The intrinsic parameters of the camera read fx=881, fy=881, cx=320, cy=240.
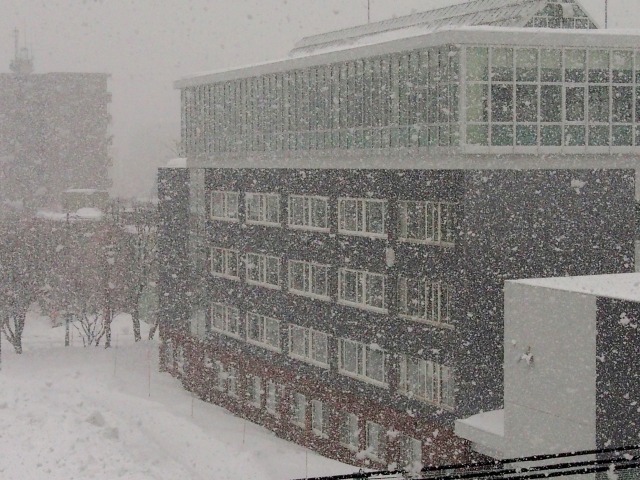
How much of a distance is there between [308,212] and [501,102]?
10624 mm

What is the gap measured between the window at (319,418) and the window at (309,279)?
4.42m

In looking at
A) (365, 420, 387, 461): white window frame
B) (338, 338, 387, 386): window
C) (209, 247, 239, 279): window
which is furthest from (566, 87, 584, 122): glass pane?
(209, 247, 239, 279): window

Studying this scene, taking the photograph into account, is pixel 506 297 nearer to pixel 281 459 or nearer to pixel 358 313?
pixel 358 313

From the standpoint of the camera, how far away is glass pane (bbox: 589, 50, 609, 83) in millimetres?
28281

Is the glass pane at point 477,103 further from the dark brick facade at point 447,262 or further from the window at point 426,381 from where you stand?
the window at point 426,381

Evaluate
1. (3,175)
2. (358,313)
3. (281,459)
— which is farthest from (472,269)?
(3,175)

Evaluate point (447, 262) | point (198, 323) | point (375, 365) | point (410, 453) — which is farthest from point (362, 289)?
point (198, 323)

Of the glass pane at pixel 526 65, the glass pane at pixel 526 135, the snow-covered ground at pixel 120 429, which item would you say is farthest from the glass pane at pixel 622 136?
the snow-covered ground at pixel 120 429

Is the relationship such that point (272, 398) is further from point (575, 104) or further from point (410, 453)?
point (575, 104)

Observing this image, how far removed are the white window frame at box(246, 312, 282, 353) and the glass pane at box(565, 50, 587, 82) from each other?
1645cm

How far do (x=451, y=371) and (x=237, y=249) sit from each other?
15869mm

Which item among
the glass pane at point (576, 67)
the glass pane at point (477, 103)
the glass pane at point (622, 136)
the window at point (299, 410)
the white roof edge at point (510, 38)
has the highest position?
the white roof edge at point (510, 38)

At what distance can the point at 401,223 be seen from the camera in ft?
98.5

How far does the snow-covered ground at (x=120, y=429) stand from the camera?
76.9 ft
